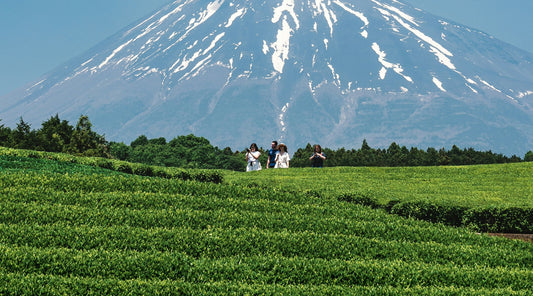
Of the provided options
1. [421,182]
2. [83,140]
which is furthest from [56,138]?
[421,182]

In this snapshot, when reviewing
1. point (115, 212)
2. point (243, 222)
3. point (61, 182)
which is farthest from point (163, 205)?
point (61, 182)

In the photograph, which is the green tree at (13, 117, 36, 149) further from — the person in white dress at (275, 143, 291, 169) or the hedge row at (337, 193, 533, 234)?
the hedge row at (337, 193, 533, 234)

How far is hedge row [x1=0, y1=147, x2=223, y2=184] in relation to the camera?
19.6 meters

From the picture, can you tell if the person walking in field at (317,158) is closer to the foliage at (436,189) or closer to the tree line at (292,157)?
the foliage at (436,189)

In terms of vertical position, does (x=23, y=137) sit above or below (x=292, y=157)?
above

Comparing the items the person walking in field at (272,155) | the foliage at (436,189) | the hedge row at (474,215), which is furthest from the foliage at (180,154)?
the hedge row at (474,215)

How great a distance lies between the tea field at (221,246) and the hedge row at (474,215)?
565 mm

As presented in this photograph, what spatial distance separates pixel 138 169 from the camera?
68.7 ft

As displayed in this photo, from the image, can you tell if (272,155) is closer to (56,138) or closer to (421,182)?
(421,182)

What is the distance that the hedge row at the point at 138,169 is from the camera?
64.3 feet

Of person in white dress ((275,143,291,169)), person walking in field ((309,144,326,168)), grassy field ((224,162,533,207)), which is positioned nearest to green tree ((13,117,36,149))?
person in white dress ((275,143,291,169))

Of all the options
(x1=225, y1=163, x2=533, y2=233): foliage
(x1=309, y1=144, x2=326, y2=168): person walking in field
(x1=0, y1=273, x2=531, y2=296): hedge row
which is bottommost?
(x1=0, y1=273, x2=531, y2=296): hedge row

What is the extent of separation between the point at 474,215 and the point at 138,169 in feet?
40.5

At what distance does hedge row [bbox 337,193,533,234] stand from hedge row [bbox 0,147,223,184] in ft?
23.7
